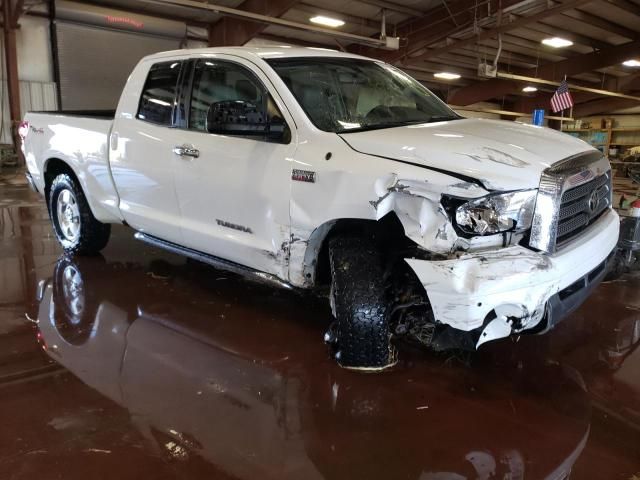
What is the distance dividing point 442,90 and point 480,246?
76.7 ft

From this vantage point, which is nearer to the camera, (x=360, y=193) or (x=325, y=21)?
(x=360, y=193)

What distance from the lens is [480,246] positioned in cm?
247

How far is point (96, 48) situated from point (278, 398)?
1306 cm

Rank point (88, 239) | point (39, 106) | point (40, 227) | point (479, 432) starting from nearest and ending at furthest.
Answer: point (479, 432)
point (88, 239)
point (40, 227)
point (39, 106)

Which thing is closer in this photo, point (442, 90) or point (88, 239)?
point (88, 239)

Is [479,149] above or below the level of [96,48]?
below

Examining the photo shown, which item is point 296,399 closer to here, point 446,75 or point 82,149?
point 82,149

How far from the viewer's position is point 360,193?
2.66 metres

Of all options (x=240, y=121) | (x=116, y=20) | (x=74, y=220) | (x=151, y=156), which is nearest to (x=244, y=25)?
(x=116, y=20)

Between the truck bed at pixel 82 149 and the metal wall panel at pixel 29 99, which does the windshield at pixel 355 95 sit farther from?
the metal wall panel at pixel 29 99

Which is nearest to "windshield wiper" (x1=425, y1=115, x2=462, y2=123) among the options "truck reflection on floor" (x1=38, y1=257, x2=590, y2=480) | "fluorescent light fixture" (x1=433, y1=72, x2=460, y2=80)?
"truck reflection on floor" (x1=38, y1=257, x2=590, y2=480)

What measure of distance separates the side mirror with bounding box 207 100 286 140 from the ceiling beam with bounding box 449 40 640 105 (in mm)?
17404

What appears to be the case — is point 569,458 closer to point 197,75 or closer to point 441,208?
point 441,208

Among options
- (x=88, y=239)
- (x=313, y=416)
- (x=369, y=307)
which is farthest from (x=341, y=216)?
(x=88, y=239)
